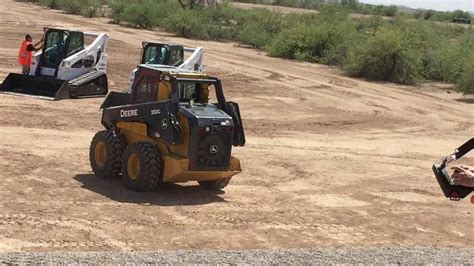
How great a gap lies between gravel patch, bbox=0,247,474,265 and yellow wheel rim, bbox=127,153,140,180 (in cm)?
508

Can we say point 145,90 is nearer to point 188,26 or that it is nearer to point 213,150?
→ point 213,150

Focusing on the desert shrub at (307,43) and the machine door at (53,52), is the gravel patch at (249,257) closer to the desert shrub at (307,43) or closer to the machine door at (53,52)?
the machine door at (53,52)

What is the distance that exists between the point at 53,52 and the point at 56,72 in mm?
692

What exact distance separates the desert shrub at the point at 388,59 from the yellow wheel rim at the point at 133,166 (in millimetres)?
24739

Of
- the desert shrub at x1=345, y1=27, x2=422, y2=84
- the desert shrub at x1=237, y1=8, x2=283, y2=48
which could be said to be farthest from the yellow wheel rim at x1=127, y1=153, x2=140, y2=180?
the desert shrub at x1=237, y1=8, x2=283, y2=48

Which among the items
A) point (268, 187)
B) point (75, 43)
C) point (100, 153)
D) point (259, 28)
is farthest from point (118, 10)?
point (100, 153)

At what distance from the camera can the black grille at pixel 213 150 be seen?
11891 mm

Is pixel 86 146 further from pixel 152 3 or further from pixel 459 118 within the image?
pixel 152 3

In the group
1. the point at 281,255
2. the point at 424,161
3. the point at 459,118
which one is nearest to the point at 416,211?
the point at 424,161

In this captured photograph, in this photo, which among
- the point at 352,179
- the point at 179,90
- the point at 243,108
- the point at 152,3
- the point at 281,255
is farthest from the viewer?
the point at 152,3

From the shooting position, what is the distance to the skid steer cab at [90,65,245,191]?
468 inches

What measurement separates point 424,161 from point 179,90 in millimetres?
7930

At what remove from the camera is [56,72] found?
21.7 metres

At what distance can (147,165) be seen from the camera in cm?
1189
